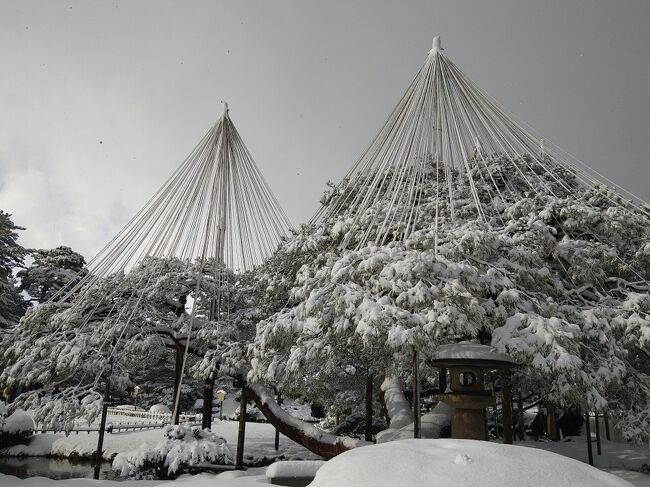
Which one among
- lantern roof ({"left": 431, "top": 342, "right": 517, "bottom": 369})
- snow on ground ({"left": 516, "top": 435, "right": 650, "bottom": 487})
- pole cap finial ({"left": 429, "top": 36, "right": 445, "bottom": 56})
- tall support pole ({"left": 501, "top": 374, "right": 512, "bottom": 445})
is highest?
pole cap finial ({"left": 429, "top": 36, "right": 445, "bottom": 56})

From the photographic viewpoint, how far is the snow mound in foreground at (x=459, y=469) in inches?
110

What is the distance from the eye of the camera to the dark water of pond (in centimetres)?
1526

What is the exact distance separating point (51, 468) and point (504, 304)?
60.0 feet

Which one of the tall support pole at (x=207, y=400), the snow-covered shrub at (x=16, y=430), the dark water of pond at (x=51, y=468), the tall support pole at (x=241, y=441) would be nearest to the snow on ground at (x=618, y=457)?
the tall support pole at (x=241, y=441)

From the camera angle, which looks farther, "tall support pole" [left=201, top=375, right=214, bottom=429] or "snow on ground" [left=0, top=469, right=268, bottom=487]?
"tall support pole" [left=201, top=375, right=214, bottom=429]

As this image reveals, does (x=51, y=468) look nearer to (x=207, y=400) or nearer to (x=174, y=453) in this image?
(x=207, y=400)

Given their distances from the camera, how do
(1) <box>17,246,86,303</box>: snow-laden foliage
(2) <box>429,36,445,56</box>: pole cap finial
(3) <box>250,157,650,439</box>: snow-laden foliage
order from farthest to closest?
(1) <box>17,246,86,303</box>: snow-laden foliage
(2) <box>429,36,445,56</box>: pole cap finial
(3) <box>250,157,650,439</box>: snow-laden foliage

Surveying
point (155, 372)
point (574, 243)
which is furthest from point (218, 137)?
point (155, 372)

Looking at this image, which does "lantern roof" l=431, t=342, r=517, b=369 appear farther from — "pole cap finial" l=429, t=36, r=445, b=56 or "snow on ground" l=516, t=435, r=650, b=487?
"pole cap finial" l=429, t=36, r=445, b=56

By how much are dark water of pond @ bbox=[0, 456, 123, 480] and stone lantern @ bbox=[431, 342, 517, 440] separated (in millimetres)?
13289

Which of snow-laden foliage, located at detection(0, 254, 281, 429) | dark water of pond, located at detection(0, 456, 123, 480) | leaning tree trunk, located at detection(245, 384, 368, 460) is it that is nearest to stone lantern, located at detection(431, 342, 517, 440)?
leaning tree trunk, located at detection(245, 384, 368, 460)

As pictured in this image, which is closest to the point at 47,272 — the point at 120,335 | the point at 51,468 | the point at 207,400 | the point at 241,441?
the point at 51,468

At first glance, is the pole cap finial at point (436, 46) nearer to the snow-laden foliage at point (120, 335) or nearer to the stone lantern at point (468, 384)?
the stone lantern at point (468, 384)

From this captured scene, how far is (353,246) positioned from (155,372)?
28214mm
